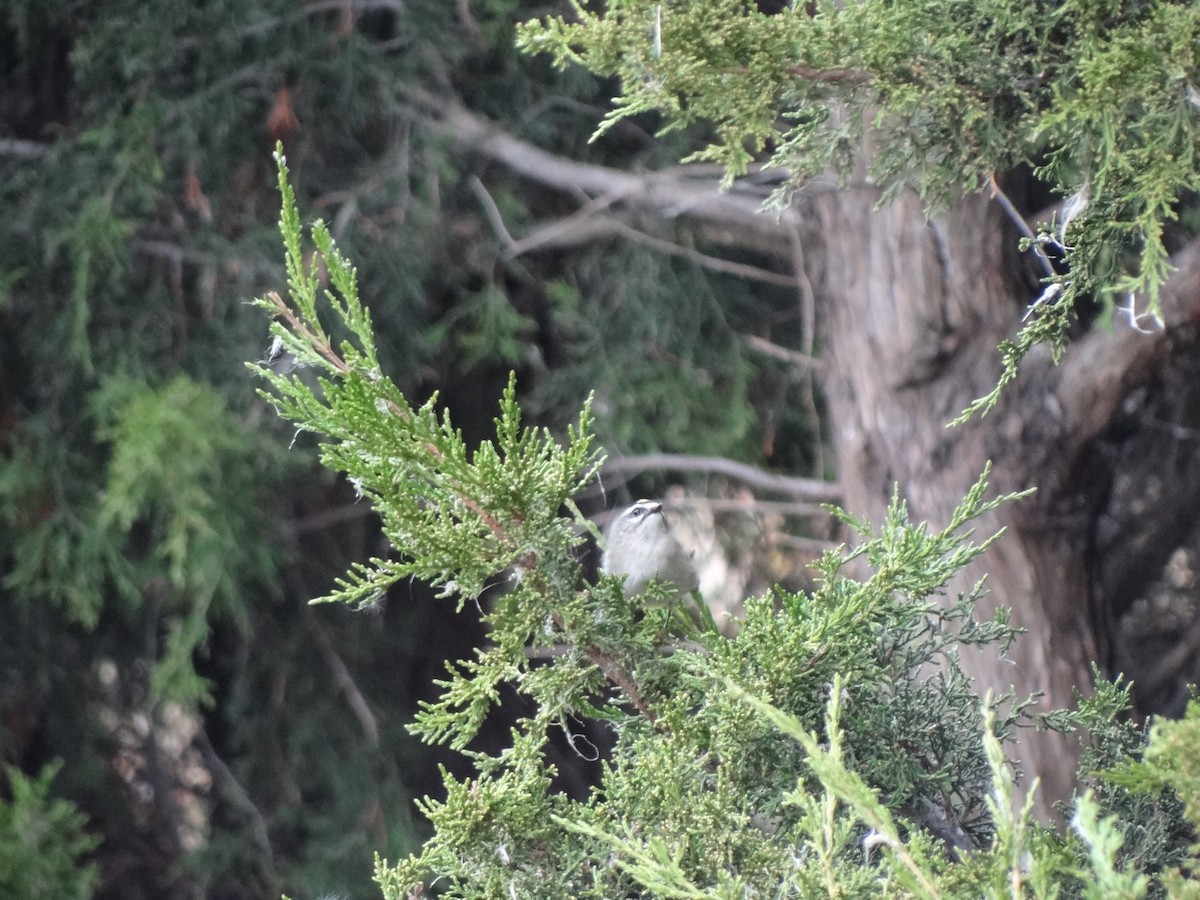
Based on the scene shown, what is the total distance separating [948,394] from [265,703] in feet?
7.53

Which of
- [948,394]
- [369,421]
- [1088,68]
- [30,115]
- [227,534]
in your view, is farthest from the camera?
[30,115]

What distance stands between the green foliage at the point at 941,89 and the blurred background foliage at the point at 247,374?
1.84 meters

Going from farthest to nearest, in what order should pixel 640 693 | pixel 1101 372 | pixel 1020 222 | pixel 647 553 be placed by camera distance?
pixel 1101 372 < pixel 647 553 < pixel 1020 222 < pixel 640 693

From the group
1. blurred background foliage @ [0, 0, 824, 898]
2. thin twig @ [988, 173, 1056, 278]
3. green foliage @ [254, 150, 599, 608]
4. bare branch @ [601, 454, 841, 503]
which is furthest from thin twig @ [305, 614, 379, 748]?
green foliage @ [254, 150, 599, 608]

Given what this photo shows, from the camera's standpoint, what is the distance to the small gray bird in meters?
2.35

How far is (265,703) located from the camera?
3.71m

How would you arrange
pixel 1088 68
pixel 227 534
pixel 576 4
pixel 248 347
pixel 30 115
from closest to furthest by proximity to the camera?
1. pixel 1088 68
2. pixel 576 4
3. pixel 227 534
4. pixel 248 347
5. pixel 30 115

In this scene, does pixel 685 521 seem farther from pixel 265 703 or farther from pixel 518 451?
pixel 518 451

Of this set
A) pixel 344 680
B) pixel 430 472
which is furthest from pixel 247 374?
pixel 430 472

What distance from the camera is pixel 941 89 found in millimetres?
1372

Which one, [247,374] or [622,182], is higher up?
[622,182]

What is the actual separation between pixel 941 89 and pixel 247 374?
2322 millimetres

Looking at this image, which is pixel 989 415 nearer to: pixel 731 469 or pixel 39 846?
pixel 731 469

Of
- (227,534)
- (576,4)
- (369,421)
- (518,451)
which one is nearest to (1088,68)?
(576,4)
